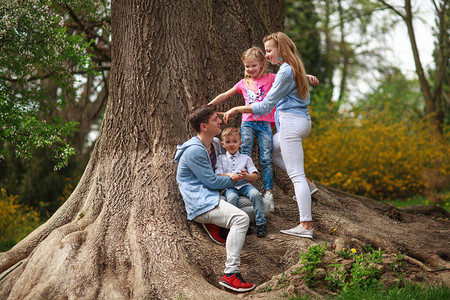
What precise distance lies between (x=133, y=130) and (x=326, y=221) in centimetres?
235

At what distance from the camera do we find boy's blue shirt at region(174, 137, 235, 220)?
13.4 ft

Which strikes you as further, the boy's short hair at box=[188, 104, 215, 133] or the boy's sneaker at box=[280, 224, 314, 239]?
the boy's sneaker at box=[280, 224, 314, 239]

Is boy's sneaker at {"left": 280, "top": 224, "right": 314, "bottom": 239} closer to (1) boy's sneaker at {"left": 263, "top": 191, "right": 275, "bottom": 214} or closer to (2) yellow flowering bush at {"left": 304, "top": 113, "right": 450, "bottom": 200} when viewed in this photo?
(1) boy's sneaker at {"left": 263, "top": 191, "right": 275, "bottom": 214}

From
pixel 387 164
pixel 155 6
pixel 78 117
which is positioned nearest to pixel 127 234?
pixel 155 6

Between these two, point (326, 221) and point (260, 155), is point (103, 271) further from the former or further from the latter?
point (326, 221)

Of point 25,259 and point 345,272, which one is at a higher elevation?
point 25,259

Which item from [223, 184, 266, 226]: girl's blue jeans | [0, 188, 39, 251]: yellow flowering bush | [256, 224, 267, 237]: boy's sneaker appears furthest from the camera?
[0, 188, 39, 251]: yellow flowering bush

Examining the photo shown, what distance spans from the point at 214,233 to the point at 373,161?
24.2 feet

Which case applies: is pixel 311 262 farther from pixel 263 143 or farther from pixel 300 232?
pixel 263 143

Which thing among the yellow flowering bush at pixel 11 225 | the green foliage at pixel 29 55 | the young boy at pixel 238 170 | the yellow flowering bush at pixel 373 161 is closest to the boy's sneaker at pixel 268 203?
the young boy at pixel 238 170

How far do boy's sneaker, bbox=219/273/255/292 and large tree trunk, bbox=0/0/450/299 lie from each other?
0.08 metres

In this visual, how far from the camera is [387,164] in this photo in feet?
35.3

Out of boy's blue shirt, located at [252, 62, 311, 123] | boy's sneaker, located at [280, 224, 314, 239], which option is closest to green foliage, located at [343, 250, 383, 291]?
boy's sneaker, located at [280, 224, 314, 239]

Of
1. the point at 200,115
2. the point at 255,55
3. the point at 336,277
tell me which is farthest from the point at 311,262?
the point at 255,55
